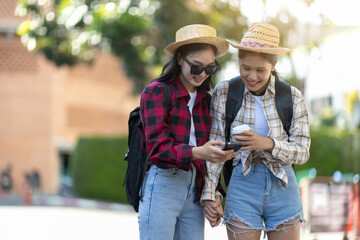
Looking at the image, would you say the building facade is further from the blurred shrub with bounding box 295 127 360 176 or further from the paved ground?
the blurred shrub with bounding box 295 127 360 176

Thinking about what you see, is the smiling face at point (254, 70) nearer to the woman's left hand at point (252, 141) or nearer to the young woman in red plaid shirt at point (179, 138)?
the young woman in red plaid shirt at point (179, 138)

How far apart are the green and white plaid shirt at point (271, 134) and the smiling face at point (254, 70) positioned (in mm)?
108

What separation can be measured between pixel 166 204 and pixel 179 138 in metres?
0.38

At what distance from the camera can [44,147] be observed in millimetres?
31734

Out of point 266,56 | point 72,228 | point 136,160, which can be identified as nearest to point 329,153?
point 72,228

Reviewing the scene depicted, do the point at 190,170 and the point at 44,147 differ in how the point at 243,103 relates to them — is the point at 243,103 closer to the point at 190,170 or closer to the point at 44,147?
the point at 190,170

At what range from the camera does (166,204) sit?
3410 millimetres

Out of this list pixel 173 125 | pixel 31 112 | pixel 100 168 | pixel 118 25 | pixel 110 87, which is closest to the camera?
pixel 173 125

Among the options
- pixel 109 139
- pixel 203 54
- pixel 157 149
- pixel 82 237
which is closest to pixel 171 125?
pixel 157 149

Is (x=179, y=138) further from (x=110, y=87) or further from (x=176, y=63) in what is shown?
(x=110, y=87)

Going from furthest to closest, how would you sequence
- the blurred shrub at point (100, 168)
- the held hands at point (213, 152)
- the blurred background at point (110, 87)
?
1. the blurred shrub at point (100, 168)
2. the blurred background at point (110, 87)
3. the held hands at point (213, 152)

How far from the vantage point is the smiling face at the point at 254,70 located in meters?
3.47

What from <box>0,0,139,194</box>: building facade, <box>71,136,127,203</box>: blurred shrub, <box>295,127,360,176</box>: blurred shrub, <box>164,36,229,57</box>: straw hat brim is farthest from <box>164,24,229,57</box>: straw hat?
<box>0,0,139,194</box>: building facade

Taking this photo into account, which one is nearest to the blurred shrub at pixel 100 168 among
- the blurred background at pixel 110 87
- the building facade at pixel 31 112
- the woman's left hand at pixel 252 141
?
the blurred background at pixel 110 87
